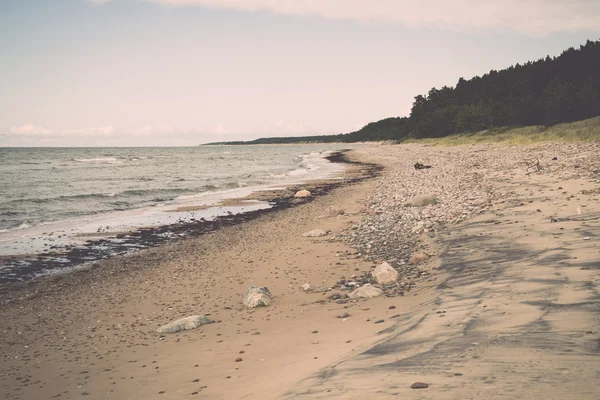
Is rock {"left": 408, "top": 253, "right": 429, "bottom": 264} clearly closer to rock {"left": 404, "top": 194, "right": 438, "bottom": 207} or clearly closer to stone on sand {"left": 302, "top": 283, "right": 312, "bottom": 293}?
stone on sand {"left": 302, "top": 283, "right": 312, "bottom": 293}

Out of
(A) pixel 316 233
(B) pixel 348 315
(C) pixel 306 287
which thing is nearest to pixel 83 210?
(A) pixel 316 233

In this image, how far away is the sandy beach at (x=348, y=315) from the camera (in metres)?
3.87

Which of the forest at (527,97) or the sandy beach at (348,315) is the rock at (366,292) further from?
the forest at (527,97)

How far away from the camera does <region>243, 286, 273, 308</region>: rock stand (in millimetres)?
8906

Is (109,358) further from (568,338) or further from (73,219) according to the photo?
(73,219)

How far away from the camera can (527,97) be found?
2387 inches

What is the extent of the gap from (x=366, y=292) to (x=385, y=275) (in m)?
0.91

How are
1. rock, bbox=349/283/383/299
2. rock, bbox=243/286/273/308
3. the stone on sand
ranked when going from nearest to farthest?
rock, bbox=349/283/383/299 → rock, bbox=243/286/273/308 → the stone on sand

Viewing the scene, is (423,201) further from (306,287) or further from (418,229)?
(306,287)

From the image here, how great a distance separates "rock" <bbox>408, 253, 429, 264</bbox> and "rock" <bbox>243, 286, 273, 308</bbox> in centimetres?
380

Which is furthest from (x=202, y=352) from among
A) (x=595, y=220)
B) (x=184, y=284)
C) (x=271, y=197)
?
(x=271, y=197)

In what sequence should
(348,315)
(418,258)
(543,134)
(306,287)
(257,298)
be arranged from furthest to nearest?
(543,134) < (418,258) < (306,287) < (257,298) < (348,315)

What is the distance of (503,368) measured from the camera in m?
3.54

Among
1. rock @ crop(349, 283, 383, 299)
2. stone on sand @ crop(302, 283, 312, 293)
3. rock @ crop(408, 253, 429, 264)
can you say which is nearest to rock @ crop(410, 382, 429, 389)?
rock @ crop(349, 283, 383, 299)
